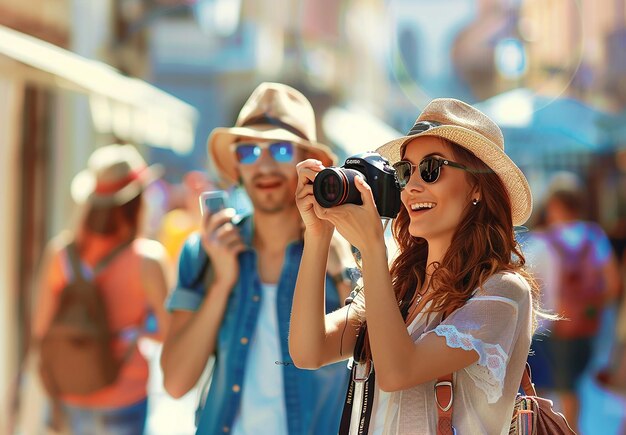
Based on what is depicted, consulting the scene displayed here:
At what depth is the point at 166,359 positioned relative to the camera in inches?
144

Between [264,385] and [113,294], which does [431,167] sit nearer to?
[264,385]

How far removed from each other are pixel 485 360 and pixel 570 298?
5.58 metres

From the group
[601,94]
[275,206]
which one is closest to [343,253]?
[275,206]

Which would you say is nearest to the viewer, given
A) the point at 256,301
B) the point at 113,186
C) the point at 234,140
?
the point at 256,301

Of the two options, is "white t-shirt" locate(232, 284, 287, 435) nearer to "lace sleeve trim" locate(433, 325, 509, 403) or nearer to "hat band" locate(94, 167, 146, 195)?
"lace sleeve trim" locate(433, 325, 509, 403)

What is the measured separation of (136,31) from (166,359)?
9893 millimetres

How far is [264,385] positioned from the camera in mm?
3529

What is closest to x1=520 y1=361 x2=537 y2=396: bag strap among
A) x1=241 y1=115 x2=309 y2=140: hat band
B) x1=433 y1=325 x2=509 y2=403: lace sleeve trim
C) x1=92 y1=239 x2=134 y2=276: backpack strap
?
x1=433 y1=325 x2=509 y2=403: lace sleeve trim

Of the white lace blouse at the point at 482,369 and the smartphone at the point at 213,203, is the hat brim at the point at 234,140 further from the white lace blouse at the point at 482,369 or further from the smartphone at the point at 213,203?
the white lace blouse at the point at 482,369

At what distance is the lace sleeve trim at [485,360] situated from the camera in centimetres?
232

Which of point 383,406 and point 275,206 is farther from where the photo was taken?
point 275,206

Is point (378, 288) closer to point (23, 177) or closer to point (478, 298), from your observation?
point (478, 298)

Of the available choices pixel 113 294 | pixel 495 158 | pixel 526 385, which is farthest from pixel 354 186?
pixel 113 294

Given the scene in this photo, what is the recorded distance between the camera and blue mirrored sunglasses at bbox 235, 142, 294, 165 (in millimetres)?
3799
